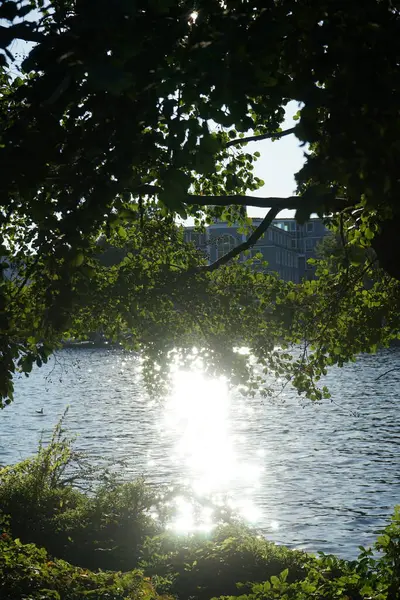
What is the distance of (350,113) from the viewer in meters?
4.65

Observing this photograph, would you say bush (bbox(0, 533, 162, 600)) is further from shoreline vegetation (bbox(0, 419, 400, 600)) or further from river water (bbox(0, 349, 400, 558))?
river water (bbox(0, 349, 400, 558))

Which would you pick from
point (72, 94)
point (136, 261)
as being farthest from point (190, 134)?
point (136, 261)

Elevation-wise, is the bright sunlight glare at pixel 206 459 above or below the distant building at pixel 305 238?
below

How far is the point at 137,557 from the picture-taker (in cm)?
1378

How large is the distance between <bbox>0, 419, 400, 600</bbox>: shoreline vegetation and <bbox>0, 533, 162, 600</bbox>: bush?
0.5 inches

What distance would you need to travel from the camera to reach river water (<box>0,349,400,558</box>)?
70.1 feet

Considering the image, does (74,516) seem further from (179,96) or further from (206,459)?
(206,459)

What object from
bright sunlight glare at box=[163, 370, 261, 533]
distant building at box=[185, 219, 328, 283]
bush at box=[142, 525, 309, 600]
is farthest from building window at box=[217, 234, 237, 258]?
distant building at box=[185, 219, 328, 283]

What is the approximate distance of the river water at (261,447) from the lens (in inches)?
841

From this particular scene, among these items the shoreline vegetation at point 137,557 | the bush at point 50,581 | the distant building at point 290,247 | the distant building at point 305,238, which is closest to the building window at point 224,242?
the shoreline vegetation at point 137,557

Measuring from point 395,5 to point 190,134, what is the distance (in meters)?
1.52

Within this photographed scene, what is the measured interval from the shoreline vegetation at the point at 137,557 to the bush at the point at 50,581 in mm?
13

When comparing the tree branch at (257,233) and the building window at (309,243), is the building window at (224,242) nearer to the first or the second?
the tree branch at (257,233)

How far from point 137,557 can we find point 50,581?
4.95 metres
